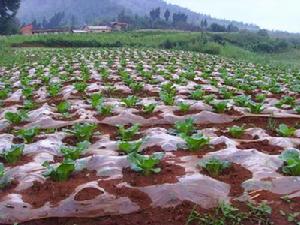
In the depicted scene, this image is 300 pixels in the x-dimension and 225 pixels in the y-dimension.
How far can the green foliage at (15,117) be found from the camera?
6754mm

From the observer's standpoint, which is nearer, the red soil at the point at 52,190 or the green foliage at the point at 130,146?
the red soil at the point at 52,190

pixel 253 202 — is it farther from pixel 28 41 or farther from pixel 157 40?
pixel 157 40

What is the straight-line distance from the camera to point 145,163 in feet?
13.8

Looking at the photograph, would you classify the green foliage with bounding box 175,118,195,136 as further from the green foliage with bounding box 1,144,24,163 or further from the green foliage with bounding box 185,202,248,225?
the green foliage with bounding box 185,202,248,225

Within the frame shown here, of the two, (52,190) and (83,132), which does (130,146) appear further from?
(52,190)

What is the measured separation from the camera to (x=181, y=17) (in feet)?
309

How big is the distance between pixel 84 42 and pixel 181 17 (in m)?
63.5

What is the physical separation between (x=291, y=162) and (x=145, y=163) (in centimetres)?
128

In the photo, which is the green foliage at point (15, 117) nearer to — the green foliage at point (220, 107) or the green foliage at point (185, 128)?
the green foliage at point (185, 128)

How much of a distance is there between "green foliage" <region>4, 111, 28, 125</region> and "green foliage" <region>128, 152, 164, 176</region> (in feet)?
9.67

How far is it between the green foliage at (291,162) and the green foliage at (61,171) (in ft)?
6.17

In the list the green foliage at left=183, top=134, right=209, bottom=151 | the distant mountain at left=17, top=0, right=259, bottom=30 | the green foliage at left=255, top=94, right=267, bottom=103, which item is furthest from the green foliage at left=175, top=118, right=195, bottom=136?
the distant mountain at left=17, top=0, right=259, bottom=30

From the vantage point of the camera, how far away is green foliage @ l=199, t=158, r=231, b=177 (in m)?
4.27

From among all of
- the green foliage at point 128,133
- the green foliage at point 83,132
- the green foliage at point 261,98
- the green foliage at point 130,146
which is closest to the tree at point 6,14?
the green foliage at point 261,98
